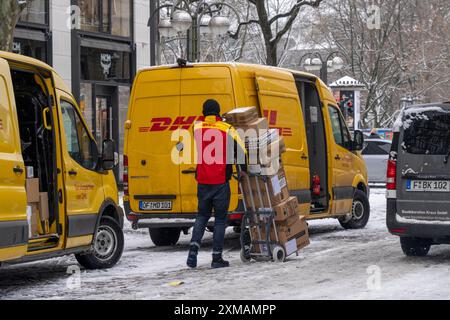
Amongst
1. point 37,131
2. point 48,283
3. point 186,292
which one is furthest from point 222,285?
point 37,131

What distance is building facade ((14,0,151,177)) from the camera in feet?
79.2

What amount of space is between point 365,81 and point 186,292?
1740 inches

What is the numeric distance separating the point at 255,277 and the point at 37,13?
1471 centimetres

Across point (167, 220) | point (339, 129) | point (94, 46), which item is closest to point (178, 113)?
point (167, 220)

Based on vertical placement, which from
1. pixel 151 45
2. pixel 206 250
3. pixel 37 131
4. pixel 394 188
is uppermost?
pixel 151 45

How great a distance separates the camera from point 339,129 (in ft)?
57.0

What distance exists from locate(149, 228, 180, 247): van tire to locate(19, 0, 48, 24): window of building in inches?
378

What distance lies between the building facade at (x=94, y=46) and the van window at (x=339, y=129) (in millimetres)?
8886

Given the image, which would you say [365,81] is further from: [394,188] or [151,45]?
[394,188]

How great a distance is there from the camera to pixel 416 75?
55.8 m

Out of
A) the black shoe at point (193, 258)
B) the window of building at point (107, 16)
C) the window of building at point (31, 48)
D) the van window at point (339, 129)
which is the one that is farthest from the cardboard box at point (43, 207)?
the window of building at point (107, 16)

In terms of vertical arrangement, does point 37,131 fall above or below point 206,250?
above

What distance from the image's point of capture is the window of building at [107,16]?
86.4 ft
